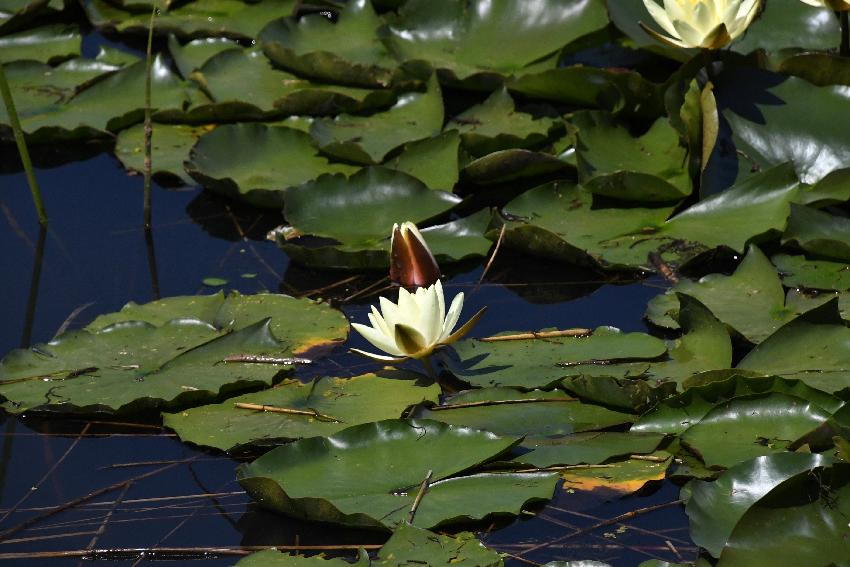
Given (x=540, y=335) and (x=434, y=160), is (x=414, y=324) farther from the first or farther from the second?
(x=434, y=160)

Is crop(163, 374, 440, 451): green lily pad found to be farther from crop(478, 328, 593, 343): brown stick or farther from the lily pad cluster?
crop(478, 328, 593, 343): brown stick

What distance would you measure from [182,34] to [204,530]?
9.13 ft

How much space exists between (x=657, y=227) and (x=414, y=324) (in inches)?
38.6

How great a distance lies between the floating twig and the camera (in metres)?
2.30

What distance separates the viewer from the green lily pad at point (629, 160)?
10.9ft

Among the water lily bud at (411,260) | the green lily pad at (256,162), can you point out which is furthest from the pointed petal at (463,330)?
the green lily pad at (256,162)

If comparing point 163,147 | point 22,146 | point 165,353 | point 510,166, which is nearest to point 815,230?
point 510,166

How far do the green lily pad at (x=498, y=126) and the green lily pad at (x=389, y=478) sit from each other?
1.41 m

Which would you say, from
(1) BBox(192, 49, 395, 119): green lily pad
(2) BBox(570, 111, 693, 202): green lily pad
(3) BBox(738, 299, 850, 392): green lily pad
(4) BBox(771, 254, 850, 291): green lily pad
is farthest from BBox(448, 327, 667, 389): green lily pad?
(1) BBox(192, 49, 395, 119): green lily pad

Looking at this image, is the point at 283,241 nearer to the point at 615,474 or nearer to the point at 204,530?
the point at 204,530

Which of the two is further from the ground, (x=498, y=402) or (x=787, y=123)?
(x=787, y=123)

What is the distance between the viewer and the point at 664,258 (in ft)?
10.4

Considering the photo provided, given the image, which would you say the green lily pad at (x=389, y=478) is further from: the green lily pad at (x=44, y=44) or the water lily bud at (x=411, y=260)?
the green lily pad at (x=44, y=44)

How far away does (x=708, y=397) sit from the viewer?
248cm
